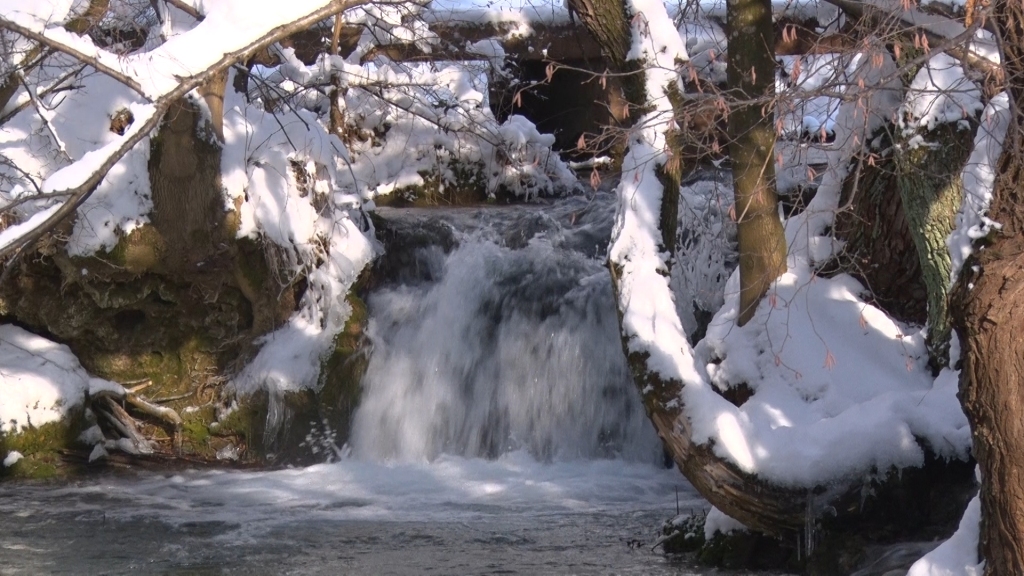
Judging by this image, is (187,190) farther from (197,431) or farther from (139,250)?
(197,431)

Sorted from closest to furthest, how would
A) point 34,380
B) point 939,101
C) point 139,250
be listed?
point 939,101 → point 139,250 → point 34,380

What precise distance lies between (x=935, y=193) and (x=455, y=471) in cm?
447

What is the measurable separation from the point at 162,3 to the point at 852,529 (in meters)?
6.45

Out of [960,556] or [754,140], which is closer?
[960,556]

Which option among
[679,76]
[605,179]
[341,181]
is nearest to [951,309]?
[679,76]

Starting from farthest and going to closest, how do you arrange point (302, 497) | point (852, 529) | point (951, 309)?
point (302, 497) → point (852, 529) → point (951, 309)

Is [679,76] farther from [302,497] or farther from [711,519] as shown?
[302,497]

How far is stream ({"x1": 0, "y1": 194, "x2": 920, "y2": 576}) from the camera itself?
6465mm

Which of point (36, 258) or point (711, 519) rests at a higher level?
point (36, 258)

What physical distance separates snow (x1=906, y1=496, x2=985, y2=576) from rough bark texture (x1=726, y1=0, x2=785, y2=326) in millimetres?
2160

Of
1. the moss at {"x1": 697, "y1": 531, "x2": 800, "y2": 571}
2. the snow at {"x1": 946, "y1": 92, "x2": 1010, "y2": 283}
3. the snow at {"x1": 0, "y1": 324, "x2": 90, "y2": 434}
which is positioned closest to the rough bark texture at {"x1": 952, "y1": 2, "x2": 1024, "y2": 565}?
the snow at {"x1": 946, "y1": 92, "x2": 1010, "y2": 283}

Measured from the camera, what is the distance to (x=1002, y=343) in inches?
142

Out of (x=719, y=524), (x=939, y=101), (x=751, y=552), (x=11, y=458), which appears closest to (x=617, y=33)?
(x=939, y=101)

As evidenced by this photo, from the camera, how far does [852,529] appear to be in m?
5.36
